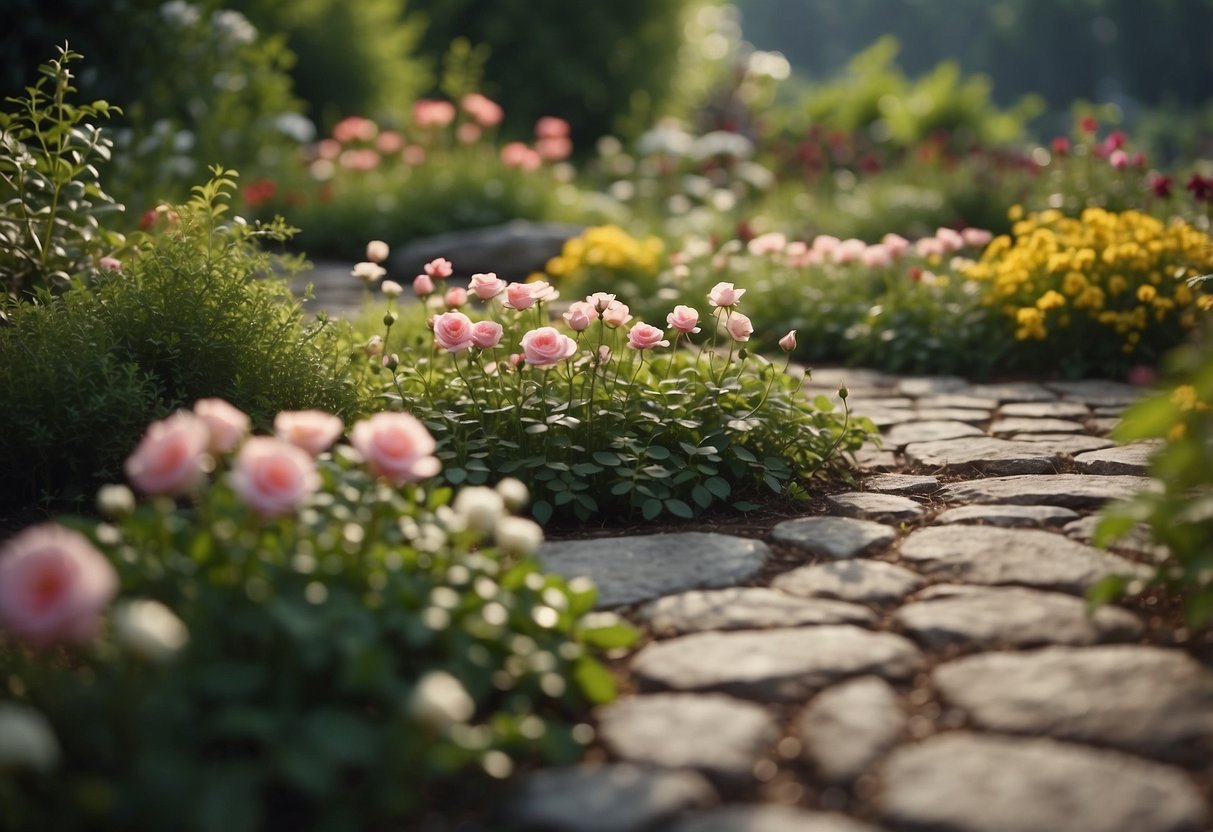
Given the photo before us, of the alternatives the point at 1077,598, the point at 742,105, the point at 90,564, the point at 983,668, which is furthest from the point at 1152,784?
the point at 742,105

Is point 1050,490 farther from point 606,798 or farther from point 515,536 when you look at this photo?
point 606,798

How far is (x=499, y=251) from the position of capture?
7199 millimetres

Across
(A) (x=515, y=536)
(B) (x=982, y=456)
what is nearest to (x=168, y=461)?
(A) (x=515, y=536)

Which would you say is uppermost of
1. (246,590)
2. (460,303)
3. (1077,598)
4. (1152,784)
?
(460,303)

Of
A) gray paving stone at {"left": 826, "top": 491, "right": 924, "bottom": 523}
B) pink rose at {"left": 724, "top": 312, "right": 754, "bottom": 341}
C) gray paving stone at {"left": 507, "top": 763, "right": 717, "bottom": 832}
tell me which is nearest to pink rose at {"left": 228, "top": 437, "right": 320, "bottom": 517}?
gray paving stone at {"left": 507, "top": 763, "right": 717, "bottom": 832}

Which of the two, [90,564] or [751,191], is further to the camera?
[751,191]

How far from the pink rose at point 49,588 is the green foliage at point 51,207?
87.4 inches

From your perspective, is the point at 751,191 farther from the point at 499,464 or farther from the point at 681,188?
the point at 499,464

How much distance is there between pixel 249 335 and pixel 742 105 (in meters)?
12.4

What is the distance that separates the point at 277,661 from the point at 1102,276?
4.12 m

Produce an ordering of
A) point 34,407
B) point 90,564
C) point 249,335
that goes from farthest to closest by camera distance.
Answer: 1. point 249,335
2. point 34,407
3. point 90,564

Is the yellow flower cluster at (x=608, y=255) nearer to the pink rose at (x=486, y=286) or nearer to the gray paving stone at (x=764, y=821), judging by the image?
the pink rose at (x=486, y=286)

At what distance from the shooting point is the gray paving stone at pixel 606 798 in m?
1.56

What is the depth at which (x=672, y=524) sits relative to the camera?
9.79 ft
